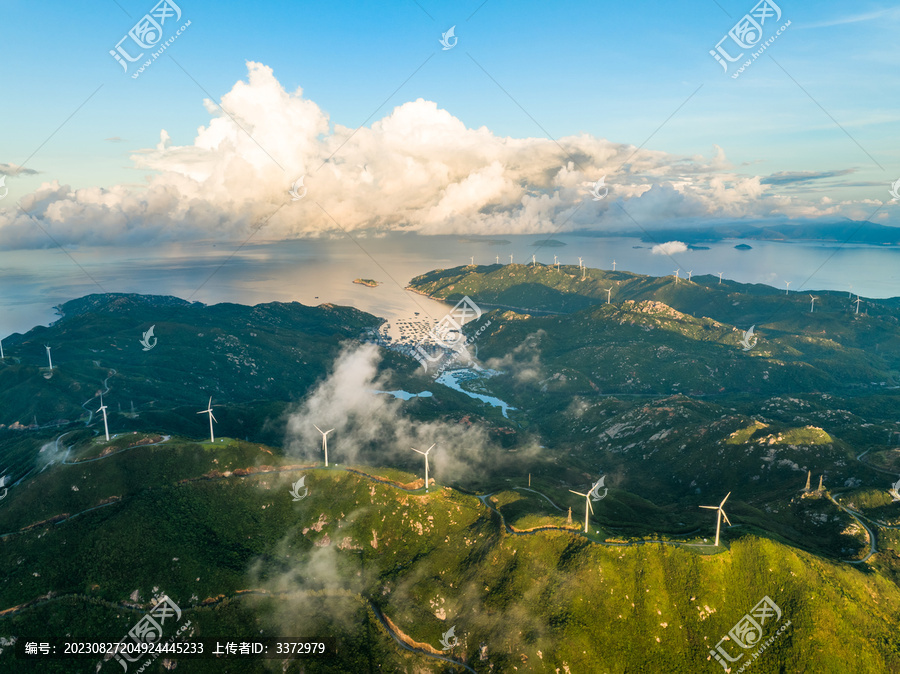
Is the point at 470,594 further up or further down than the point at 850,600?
further down

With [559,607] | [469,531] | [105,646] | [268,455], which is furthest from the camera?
[268,455]

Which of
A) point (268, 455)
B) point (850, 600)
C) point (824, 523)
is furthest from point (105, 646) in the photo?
point (824, 523)

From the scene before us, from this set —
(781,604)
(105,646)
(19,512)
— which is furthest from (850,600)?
(19,512)

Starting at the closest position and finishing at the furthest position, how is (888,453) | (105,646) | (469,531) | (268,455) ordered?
(105,646)
(469,531)
(268,455)
(888,453)

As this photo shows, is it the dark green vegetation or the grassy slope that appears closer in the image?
the grassy slope

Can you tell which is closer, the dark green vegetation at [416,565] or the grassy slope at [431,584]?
the grassy slope at [431,584]

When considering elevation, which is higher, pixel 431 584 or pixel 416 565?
pixel 416 565

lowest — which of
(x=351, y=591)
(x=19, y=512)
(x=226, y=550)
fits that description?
(x=351, y=591)

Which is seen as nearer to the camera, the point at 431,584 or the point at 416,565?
the point at 431,584

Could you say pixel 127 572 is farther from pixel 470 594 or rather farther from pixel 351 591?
pixel 470 594

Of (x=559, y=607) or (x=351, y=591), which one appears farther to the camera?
(x=351, y=591)

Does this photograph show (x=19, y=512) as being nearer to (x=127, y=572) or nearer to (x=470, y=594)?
(x=127, y=572)
